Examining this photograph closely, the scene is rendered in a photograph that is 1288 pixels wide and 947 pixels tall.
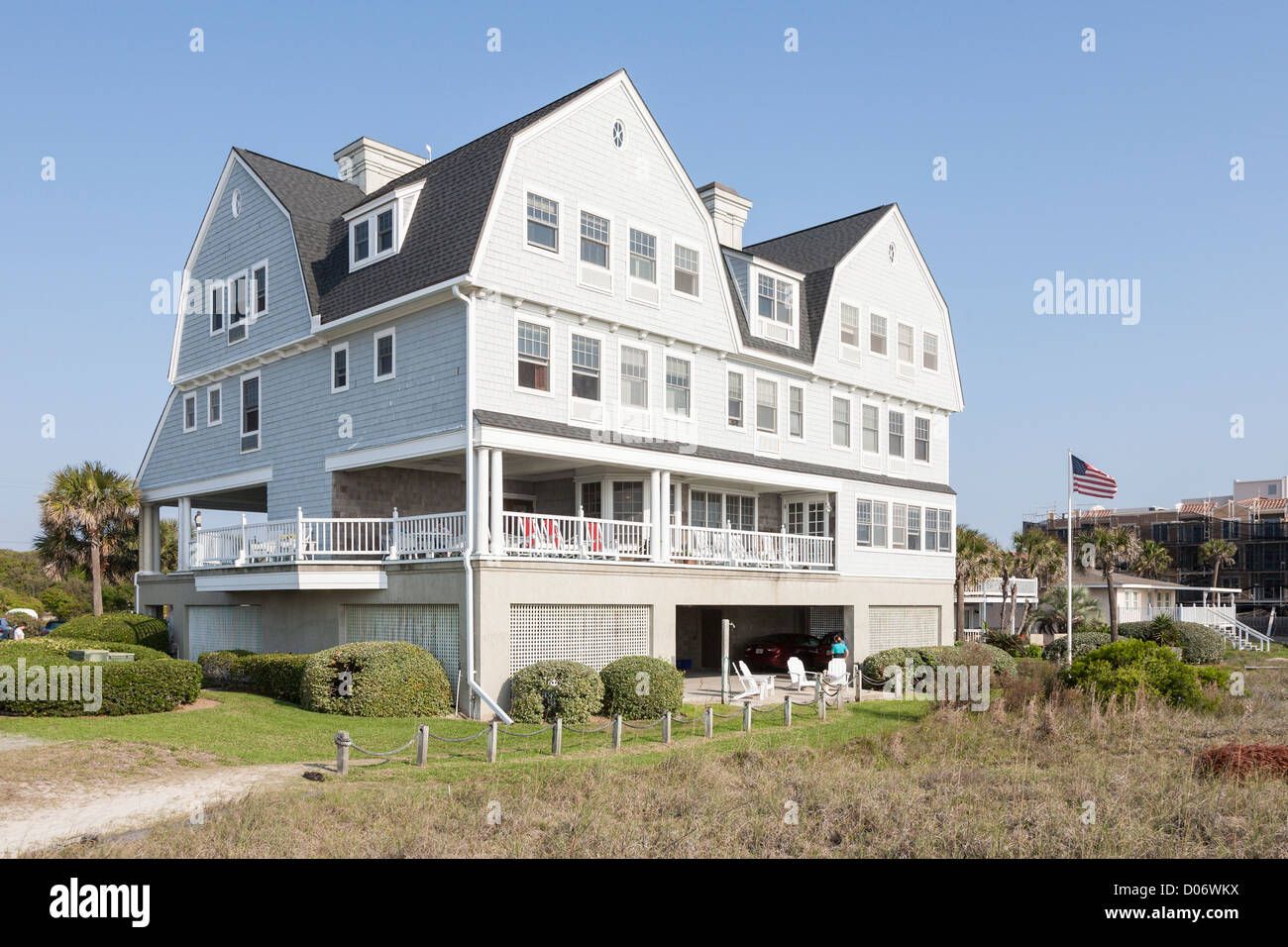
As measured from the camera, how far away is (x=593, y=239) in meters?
24.7

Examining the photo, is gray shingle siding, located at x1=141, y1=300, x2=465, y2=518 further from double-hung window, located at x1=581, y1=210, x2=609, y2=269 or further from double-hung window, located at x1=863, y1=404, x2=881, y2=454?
double-hung window, located at x1=863, y1=404, x2=881, y2=454

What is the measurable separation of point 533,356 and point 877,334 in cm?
1453

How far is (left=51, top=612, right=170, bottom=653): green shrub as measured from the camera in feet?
93.8

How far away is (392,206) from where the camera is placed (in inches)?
977

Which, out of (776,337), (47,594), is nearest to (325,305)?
(776,337)

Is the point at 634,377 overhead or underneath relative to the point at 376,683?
overhead

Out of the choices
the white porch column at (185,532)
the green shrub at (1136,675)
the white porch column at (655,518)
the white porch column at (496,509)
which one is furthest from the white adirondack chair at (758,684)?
the white porch column at (185,532)

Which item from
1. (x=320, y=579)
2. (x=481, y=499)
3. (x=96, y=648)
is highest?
(x=481, y=499)

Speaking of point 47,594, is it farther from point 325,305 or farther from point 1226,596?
point 1226,596

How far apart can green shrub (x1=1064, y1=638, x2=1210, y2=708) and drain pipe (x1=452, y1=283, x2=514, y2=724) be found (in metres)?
13.1

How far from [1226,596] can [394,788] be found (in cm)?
10503

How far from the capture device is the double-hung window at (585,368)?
79.3 feet

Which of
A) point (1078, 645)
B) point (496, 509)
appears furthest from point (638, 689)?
point (1078, 645)

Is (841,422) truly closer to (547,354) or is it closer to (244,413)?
(547,354)
